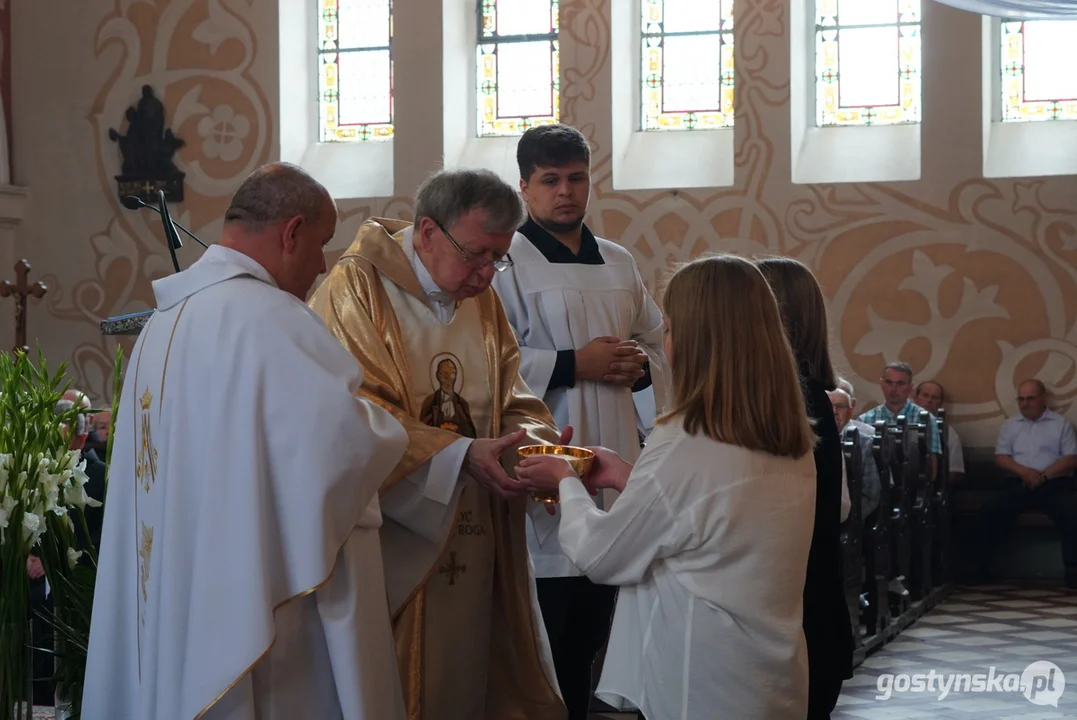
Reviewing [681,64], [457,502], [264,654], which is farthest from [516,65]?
[264,654]

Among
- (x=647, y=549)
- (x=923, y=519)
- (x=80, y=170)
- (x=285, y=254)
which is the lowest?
(x=923, y=519)

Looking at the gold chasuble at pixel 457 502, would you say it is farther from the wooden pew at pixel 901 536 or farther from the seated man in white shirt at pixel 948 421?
the seated man in white shirt at pixel 948 421

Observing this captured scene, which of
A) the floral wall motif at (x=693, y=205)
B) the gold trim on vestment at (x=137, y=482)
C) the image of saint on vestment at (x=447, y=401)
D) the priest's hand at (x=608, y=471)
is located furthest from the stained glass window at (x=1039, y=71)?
the gold trim on vestment at (x=137, y=482)

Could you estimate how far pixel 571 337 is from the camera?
420 centimetres

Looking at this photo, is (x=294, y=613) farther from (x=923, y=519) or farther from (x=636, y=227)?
(x=636, y=227)

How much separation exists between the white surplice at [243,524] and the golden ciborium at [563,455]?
464mm

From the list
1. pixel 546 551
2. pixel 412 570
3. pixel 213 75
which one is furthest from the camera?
pixel 213 75

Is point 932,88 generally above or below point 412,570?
above

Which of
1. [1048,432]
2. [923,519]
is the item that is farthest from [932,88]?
[923,519]

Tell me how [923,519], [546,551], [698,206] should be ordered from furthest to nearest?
[698,206], [923,519], [546,551]

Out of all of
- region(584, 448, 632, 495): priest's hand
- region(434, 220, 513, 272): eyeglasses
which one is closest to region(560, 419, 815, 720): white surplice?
region(584, 448, 632, 495): priest's hand

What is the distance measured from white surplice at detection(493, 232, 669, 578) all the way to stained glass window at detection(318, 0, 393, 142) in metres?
6.88

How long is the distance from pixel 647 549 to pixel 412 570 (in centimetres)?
84

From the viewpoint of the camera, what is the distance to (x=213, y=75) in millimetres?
10570
